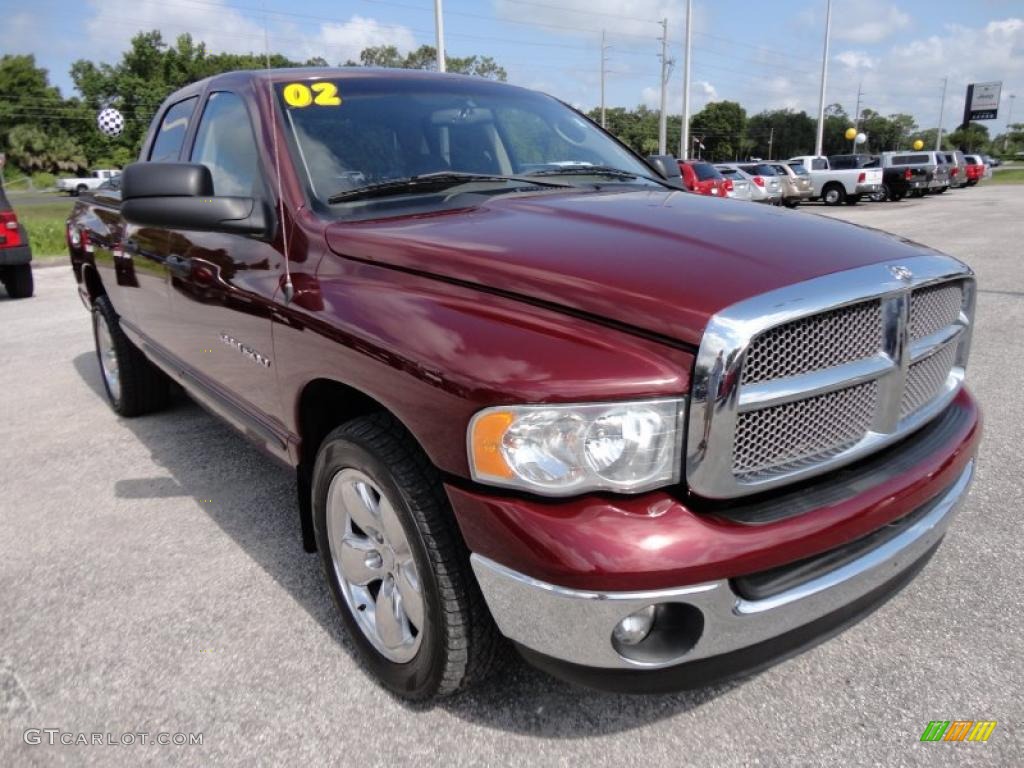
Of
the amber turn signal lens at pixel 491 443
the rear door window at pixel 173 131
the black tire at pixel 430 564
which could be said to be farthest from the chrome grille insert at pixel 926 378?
the rear door window at pixel 173 131

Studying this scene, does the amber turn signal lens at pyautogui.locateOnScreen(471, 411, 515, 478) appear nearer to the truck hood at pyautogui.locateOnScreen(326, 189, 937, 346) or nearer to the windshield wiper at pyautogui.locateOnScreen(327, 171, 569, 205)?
the truck hood at pyautogui.locateOnScreen(326, 189, 937, 346)

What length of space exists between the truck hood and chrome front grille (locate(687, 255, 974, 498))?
0.22ft

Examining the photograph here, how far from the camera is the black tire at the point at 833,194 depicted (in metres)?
27.3

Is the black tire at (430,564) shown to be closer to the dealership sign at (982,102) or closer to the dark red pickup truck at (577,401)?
the dark red pickup truck at (577,401)

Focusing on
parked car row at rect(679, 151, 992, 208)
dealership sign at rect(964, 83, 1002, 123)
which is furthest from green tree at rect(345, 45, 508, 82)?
dealership sign at rect(964, 83, 1002, 123)

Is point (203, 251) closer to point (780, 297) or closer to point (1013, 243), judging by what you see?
point (780, 297)

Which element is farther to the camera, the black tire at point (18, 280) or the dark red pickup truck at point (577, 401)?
the black tire at point (18, 280)

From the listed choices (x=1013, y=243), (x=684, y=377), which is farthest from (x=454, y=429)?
(x=1013, y=243)

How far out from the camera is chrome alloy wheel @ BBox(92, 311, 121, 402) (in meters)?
4.72

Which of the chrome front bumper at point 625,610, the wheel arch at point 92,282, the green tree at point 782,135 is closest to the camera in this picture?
the chrome front bumper at point 625,610

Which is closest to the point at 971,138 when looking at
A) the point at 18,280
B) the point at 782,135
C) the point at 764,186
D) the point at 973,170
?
the point at 782,135

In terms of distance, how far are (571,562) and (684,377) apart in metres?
0.45

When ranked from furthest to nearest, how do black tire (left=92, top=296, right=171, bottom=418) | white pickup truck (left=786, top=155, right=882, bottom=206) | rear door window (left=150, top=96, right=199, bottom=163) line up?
white pickup truck (left=786, top=155, right=882, bottom=206) → black tire (left=92, top=296, right=171, bottom=418) → rear door window (left=150, top=96, right=199, bottom=163)

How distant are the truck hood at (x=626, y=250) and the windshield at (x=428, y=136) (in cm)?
35
